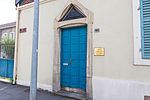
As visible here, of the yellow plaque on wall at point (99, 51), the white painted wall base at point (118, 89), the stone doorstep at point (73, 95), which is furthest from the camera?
the stone doorstep at point (73, 95)

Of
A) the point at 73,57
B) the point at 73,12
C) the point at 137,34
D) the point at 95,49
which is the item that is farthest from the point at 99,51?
the point at 73,12

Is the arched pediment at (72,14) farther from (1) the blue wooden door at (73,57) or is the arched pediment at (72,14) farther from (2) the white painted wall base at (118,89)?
(2) the white painted wall base at (118,89)

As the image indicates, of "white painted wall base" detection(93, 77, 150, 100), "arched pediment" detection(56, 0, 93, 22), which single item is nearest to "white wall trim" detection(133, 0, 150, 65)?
"white painted wall base" detection(93, 77, 150, 100)

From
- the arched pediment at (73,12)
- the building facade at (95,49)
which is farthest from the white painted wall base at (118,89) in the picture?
the arched pediment at (73,12)

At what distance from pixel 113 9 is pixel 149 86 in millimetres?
2645

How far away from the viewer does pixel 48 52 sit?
187 inches

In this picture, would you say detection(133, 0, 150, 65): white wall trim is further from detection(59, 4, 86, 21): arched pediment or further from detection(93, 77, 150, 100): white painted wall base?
detection(59, 4, 86, 21): arched pediment

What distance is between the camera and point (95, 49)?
3738mm

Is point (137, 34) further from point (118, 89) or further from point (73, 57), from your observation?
point (73, 57)

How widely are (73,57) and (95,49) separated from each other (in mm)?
1030

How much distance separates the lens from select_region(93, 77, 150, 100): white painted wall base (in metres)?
3.00

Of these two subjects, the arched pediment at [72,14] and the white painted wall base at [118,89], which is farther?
the arched pediment at [72,14]

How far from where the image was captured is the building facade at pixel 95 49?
314cm

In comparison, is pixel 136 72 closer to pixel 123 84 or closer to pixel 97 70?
pixel 123 84
